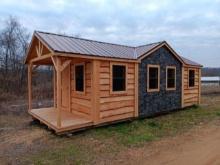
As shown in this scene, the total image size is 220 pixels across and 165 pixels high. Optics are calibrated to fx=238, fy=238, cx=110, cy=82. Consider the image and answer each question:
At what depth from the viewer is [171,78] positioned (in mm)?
11398

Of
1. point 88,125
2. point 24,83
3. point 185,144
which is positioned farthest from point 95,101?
point 24,83

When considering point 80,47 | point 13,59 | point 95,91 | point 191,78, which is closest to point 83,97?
point 95,91

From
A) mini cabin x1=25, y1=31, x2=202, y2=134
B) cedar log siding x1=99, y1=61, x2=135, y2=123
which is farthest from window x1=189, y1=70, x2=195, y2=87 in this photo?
cedar log siding x1=99, y1=61, x2=135, y2=123

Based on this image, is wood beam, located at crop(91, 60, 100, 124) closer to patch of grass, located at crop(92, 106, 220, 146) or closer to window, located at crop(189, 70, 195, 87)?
patch of grass, located at crop(92, 106, 220, 146)

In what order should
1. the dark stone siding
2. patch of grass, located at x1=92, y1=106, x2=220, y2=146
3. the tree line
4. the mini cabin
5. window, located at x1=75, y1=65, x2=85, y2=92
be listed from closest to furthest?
patch of grass, located at x1=92, y1=106, x2=220, y2=146, the mini cabin, window, located at x1=75, y1=65, x2=85, y2=92, the dark stone siding, the tree line

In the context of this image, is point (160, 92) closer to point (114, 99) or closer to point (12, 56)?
point (114, 99)

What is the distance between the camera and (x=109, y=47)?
9641mm

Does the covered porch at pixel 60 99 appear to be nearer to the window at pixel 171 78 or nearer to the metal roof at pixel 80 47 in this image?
the metal roof at pixel 80 47

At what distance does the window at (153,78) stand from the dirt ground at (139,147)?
2.55 meters

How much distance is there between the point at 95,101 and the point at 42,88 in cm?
1454

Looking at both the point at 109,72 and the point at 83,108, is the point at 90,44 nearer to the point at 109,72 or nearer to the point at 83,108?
the point at 109,72

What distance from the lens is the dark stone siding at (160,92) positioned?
9771 mm

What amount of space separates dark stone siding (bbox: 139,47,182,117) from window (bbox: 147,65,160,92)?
0.18 m

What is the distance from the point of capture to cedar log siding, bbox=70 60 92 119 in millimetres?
8359
